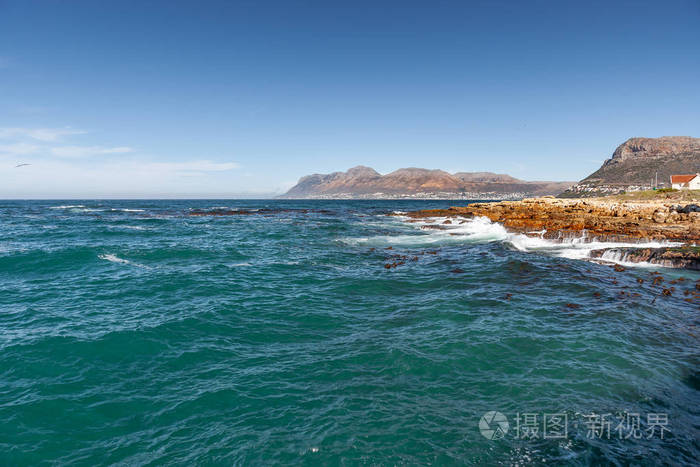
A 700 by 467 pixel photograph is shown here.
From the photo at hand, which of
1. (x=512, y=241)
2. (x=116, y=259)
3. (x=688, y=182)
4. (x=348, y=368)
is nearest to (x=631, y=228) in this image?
(x=512, y=241)

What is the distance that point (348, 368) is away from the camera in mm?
8000

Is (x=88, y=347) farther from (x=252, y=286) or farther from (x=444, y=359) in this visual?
(x=444, y=359)

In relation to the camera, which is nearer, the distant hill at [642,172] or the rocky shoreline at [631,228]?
the rocky shoreline at [631,228]

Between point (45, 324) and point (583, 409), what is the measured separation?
50.4 feet

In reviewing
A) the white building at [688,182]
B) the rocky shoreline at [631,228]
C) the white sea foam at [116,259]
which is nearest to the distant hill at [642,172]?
the white building at [688,182]

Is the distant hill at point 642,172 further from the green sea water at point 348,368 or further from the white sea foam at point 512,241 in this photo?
the green sea water at point 348,368

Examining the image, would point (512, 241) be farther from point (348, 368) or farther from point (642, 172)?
point (642, 172)

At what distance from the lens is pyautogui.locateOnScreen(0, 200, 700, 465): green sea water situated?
5609 mm

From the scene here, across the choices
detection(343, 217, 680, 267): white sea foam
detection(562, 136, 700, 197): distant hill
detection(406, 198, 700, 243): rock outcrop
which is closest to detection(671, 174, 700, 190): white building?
detection(406, 198, 700, 243): rock outcrop

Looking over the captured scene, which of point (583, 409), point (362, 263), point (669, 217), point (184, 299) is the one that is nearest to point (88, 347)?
point (184, 299)

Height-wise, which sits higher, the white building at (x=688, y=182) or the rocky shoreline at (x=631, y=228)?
the white building at (x=688, y=182)

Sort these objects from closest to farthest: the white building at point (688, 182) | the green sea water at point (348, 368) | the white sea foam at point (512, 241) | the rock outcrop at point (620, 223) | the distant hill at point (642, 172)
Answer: the green sea water at point (348, 368), the white sea foam at point (512, 241), the rock outcrop at point (620, 223), the white building at point (688, 182), the distant hill at point (642, 172)

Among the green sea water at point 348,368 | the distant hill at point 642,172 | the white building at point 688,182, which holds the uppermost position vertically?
the distant hill at point 642,172

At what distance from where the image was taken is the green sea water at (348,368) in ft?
18.4
